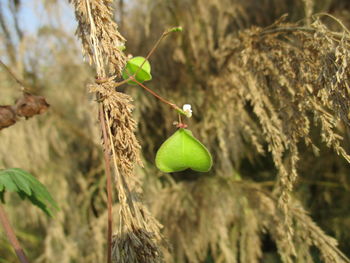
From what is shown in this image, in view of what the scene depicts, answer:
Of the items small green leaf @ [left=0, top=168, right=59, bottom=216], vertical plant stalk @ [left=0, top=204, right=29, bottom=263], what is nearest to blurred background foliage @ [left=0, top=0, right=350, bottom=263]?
small green leaf @ [left=0, top=168, right=59, bottom=216]

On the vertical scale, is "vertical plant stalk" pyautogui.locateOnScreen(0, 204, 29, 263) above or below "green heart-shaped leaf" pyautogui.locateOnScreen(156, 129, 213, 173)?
below

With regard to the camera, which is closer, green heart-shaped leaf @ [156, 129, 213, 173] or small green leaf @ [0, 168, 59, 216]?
green heart-shaped leaf @ [156, 129, 213, 173]

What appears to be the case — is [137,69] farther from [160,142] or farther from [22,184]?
[160,142]

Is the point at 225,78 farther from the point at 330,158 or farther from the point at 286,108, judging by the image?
the point at 330,158

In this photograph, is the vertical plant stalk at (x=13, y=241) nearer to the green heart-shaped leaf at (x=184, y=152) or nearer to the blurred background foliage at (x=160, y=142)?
the green heart-shaped leaf at (x=184, y=152)

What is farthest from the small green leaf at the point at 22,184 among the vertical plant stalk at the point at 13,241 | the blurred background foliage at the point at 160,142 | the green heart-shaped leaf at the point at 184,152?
the blurred background foliage at the point at 160,142

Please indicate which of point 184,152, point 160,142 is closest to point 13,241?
point 184,152

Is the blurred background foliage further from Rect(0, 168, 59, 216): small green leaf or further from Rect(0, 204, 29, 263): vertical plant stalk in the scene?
Rect(0, 204, 29, 263): vertical plant stalk
